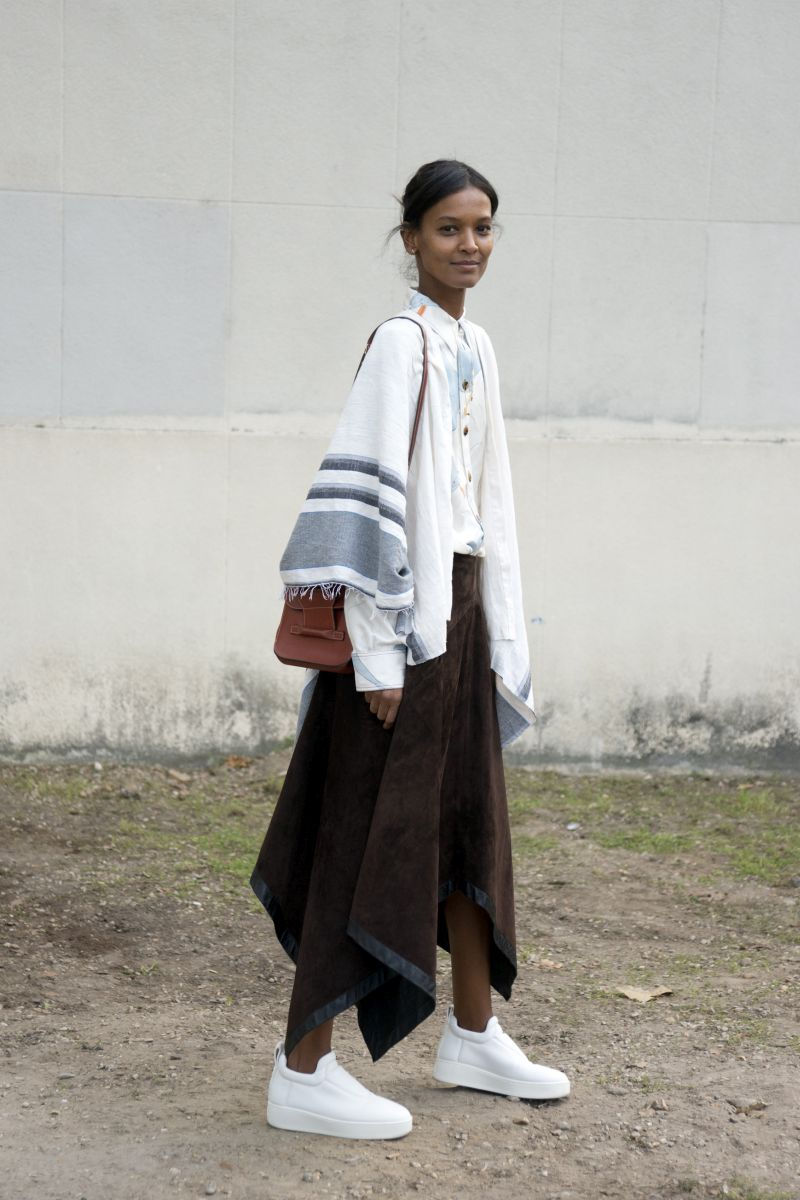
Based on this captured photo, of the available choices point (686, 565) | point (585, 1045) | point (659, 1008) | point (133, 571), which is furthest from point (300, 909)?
point (686, 565)

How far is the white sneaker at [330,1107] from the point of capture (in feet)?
9.50

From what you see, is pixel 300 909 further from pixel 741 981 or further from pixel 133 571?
pixel 133 571

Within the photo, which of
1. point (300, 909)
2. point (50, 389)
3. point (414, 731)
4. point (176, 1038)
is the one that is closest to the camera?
point (414, 731)

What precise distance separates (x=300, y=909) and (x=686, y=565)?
3527 millimetres

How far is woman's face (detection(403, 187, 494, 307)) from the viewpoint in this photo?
287cm

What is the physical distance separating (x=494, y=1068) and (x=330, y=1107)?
43 cm

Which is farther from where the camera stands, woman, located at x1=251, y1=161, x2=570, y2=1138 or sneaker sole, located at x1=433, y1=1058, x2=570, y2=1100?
sneaker sole, located at x1=433, y1=1058, x2=570, y2=1100

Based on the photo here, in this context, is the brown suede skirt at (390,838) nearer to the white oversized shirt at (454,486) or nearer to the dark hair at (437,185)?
the white oversized shirt at (454,486)

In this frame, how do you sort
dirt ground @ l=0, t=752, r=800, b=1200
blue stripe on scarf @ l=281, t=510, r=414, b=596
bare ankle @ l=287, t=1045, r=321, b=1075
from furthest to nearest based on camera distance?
bare ankle @ l=287, t=1045, r=321, b=1075 < dirt ground @ l=0, t=752, r=800, b=1200 < blue stripe on scarf @ l=281, t=510, r=414, b=596

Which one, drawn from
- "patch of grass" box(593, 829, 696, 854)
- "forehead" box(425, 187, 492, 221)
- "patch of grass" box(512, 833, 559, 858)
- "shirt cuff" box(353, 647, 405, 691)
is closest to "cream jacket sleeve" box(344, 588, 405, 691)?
"shirt cuff" box(353, 647, 405, 691)

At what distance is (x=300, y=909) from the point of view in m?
2.99

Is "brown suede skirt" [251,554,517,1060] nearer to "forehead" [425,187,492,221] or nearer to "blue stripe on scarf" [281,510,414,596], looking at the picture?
"blue stripe on scarf" [281,510,414,596]

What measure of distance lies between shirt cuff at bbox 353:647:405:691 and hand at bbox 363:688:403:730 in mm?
16

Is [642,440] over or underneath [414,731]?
over
